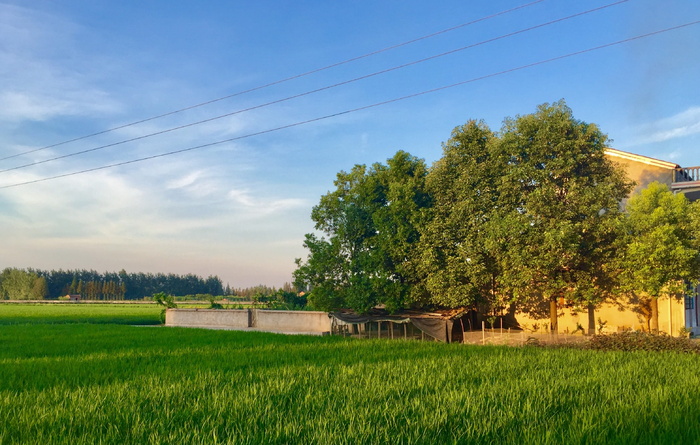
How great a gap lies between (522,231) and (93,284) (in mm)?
154391

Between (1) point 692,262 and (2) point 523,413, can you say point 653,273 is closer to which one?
(1) point 692,262

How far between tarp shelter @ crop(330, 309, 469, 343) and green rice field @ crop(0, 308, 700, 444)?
20.9ft

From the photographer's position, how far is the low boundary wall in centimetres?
3372

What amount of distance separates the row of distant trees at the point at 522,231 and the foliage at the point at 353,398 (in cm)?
475

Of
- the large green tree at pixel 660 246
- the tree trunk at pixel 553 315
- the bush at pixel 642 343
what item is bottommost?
the bush at pixel 642 343

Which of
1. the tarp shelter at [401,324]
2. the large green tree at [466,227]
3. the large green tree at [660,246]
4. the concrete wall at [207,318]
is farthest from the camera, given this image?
the concrete wall at [207,318]

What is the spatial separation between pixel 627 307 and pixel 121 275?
6344 inches

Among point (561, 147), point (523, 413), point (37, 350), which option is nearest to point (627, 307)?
point (561, 147)

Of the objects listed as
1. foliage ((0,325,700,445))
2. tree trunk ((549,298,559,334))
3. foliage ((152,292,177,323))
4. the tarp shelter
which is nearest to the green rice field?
foliage ((0,325,700,445))

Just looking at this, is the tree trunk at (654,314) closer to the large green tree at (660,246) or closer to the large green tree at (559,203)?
the large green tree at (660,246)

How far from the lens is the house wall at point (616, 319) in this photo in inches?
922

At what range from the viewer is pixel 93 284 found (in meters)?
155

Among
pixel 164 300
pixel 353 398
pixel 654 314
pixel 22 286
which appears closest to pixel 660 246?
pixel 654 314

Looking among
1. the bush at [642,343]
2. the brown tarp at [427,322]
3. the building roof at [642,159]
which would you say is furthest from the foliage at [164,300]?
the bush at [642,343]
